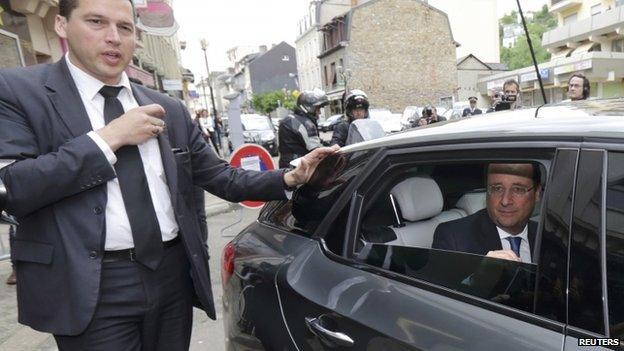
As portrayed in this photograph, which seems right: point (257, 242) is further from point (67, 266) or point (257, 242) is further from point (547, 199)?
point (547, 199)

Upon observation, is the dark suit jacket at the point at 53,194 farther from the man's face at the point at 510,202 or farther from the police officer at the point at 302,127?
the police officer at the point at 302,127

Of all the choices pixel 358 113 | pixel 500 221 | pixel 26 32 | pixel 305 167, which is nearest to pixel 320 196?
pixel 305 167

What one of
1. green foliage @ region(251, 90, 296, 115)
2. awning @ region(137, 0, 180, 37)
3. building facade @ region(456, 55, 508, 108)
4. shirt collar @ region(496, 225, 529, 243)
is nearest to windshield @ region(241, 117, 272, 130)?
awning @ region(137, 0, 180, 37)

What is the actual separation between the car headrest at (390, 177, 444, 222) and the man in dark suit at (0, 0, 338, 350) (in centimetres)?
88

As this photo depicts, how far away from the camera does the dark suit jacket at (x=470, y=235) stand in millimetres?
1616

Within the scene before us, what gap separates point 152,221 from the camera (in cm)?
156

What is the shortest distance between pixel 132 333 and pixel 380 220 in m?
1.04

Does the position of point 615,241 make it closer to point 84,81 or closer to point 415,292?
point 415,292

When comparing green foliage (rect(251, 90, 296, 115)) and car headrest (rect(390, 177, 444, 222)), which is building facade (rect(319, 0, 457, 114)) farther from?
car headrest (rect(390, 177, 444, 222))

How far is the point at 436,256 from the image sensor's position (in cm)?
134

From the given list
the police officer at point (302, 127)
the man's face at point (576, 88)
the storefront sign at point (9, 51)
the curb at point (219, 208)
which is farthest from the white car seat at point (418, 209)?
the storefront sign at point (9, 51)

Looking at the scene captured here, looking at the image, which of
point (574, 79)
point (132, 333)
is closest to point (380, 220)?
point (132, 333)

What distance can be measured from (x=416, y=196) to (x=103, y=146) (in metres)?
1.24

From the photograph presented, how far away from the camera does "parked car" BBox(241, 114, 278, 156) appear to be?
1680 cm
